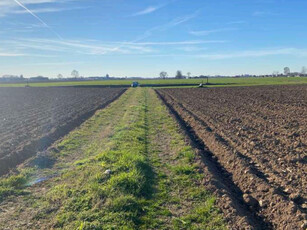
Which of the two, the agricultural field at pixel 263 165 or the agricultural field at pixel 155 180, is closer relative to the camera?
the agricultural field at pixel 155 180

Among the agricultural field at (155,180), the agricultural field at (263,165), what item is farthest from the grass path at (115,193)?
the agricultural field at (263,165)

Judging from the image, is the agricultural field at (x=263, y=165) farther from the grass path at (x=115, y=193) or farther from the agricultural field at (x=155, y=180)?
the grass path at (x=115, y=193)

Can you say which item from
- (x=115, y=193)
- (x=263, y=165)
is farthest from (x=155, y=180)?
(x=263, y=165)

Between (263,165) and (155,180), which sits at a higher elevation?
(263,165)

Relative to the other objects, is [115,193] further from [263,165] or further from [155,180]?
[263,165]

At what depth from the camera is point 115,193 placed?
6562 millimetres

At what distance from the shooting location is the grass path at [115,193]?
550 centimetres

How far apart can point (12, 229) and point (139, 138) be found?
7591mm

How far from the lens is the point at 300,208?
5.73m

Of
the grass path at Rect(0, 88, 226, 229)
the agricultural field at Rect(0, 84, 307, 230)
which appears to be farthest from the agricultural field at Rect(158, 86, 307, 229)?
the grass path at Rect(0, 88, 226, 229)

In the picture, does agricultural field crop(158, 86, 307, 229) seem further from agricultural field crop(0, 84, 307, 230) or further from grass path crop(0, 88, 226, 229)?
grass path crop(0, 88, 226, 229)

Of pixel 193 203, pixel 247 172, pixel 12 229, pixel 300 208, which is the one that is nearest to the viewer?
pixel 12 229

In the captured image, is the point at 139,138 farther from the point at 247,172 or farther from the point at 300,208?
the point at 300,208

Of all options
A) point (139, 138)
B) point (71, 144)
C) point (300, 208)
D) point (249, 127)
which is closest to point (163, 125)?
point (139, 138)
